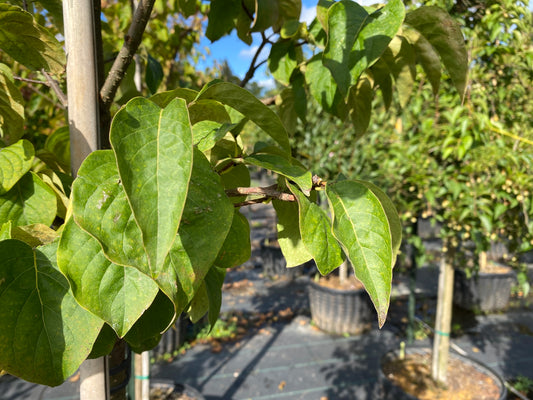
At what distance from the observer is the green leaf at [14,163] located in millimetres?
412

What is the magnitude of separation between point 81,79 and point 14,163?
0.12 metres

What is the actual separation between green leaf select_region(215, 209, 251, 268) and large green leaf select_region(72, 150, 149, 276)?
0.52 ft

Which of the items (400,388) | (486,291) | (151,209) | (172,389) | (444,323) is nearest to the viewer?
(151,209)

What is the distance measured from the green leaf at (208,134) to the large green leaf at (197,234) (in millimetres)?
36

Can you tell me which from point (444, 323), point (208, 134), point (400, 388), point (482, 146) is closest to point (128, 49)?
point (208, 134)

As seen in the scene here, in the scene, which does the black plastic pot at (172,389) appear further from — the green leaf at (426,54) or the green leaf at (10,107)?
the green leaf at (426,54)

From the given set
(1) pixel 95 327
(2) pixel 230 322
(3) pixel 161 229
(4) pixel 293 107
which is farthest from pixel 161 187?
(2) pixel 230 322

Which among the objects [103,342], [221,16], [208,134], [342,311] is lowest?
[342,311]

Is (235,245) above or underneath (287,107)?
underneath

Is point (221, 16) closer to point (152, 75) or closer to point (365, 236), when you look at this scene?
point (152, 75)

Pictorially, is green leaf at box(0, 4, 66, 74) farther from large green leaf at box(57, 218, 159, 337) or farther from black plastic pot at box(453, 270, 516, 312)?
black plastic pot at box(453, 270, 516, 312)

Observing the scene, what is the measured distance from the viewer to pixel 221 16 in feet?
2.27

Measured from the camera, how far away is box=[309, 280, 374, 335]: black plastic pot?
312 centimetres

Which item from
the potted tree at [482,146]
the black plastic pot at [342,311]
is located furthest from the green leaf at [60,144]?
the black plastic pot at [342,311]
